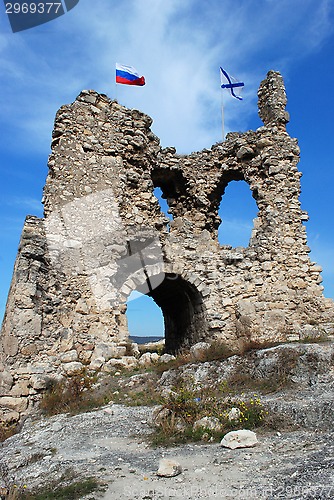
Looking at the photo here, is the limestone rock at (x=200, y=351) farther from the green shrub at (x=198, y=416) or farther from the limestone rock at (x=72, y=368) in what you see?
the green shrub at (x=198, y=416)

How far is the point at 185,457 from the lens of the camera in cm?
465

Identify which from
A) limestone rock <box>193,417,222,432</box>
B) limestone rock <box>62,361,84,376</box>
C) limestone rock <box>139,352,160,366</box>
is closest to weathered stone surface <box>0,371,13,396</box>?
limestone rock <box>62,361,84,376</box>

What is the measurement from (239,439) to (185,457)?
67 centimetres

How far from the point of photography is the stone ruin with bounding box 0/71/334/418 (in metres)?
9.37

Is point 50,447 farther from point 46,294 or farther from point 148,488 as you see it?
point 46,294

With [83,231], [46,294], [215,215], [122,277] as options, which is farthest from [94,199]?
[215,215]

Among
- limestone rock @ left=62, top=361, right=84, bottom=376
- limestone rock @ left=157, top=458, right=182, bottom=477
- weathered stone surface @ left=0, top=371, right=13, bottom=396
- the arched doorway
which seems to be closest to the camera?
limestone rock @ left=157, top=458, right=182, bottom=477

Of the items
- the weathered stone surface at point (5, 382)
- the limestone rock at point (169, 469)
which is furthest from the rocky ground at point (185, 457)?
the weathered stone surface at point (5, 382)

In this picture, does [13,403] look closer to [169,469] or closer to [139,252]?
[139,252]

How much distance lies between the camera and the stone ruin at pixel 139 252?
9367 millimetres

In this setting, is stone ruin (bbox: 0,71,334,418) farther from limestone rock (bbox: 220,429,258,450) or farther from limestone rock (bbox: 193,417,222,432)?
limestone rock (bbox: 220,429,258,450)

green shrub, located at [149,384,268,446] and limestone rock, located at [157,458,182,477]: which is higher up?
green shrub, located at [149,384,268,446]

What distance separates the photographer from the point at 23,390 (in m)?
8.48

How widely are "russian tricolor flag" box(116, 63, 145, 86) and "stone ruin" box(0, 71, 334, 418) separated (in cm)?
101
